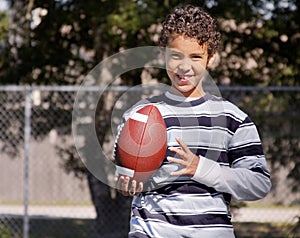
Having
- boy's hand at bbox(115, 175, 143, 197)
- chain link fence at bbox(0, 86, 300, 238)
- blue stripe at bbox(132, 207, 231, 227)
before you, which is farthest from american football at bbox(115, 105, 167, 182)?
chain link fence at bbox(0, 86, 300, 238)

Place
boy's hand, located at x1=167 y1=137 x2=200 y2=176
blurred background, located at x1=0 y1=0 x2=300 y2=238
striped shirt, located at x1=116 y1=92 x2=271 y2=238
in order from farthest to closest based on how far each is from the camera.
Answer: blurred background, located at x1=0 y1=0 x2=300 y2=238 → striped shirt, located at x1=116 y1=92 x2=271 y2=238 → boy's hand, located at x1=167 y1=137 x2=200 y2=176

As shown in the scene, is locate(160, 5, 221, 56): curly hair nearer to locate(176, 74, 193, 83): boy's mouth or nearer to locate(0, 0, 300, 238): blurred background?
locate(176, 74, 193, 83): boy's mouth

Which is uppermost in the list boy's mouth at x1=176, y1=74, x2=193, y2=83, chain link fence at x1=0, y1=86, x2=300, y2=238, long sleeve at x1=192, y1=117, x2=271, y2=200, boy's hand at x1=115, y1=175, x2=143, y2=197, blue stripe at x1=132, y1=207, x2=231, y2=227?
boy's mouth at x1=176, y1=74, x2=193, y2=83

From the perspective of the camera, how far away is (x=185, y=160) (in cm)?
239

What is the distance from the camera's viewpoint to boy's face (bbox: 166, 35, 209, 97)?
8.47 ft

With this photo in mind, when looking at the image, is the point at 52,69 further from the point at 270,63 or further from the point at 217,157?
the point at 217,157

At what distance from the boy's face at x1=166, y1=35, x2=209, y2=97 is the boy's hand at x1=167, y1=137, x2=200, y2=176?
281mm

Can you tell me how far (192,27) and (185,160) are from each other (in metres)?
0.53

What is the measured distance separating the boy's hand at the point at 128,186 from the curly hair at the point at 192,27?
53 centimetres

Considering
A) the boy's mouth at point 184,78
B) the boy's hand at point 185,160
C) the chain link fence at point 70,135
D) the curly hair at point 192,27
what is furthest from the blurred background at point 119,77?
the boy's hand at point 185,160

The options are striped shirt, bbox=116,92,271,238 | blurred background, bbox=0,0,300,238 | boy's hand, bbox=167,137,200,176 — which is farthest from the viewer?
blurred background, bbox=0,0,300,238

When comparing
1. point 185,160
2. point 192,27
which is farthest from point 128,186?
point 192,27

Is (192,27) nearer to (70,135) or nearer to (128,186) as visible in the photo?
(128,186)

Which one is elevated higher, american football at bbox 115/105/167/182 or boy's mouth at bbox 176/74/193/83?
boy's mouth at bbox 176/74/193/83
